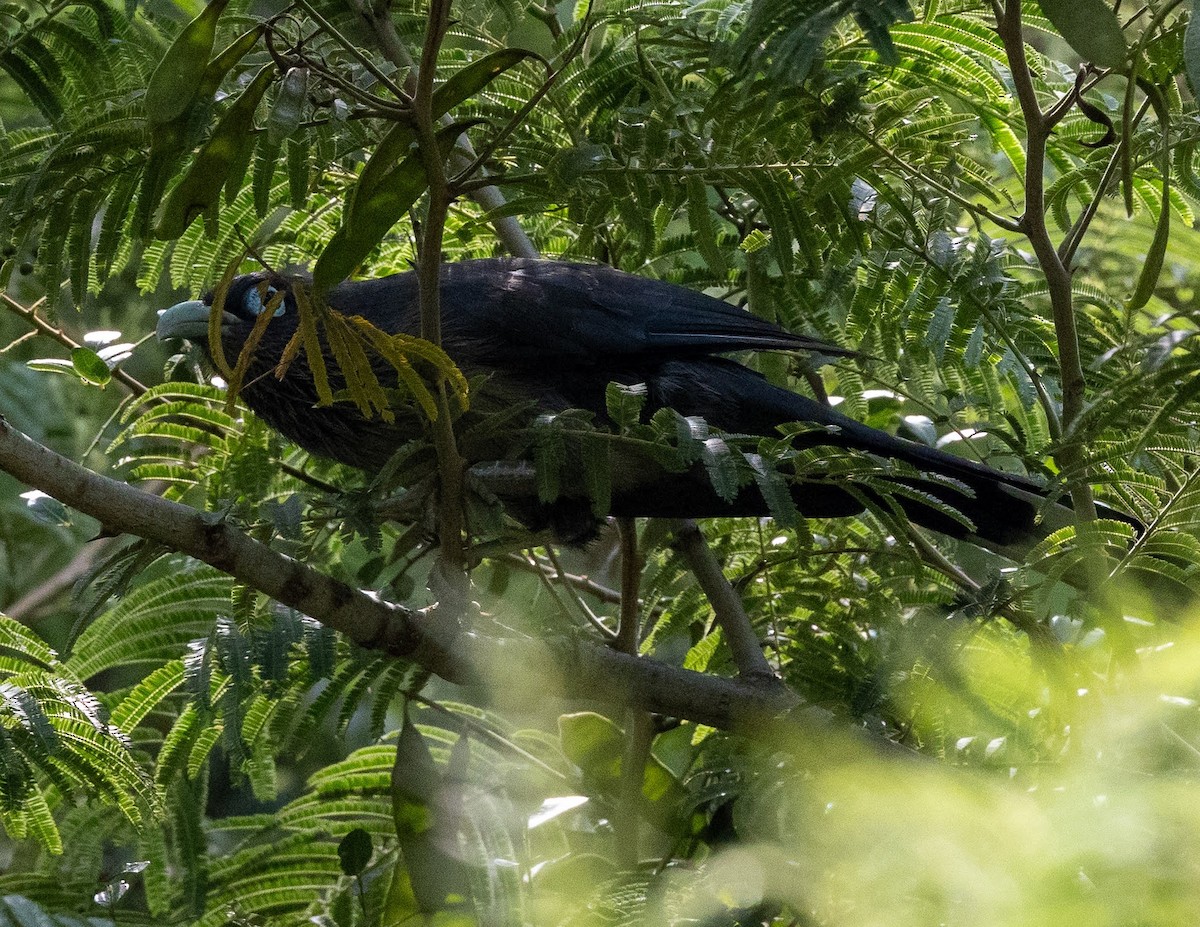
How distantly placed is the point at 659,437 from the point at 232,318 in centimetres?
191

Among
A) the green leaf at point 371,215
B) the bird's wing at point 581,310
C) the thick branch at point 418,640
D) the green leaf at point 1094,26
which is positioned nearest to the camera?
the green leaf at point 1094,26

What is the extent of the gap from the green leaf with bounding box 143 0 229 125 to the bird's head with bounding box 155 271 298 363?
1.43m

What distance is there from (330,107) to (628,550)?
162 centimetres

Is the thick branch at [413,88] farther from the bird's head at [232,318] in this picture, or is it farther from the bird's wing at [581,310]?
the bird's head at [232,318]

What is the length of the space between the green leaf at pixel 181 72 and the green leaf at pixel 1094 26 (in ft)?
4.28

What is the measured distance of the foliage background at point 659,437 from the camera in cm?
247

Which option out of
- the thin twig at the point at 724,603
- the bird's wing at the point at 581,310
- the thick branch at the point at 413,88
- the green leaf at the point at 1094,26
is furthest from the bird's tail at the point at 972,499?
the green leaf at the point at 1094,26

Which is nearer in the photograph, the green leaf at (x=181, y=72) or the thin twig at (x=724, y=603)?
the green leaf at (x=181, y=72)

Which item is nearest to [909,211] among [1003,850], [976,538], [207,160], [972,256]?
[972,256]

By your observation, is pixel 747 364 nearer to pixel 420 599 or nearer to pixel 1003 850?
pixel 420 599

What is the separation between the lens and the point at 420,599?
3717 mm

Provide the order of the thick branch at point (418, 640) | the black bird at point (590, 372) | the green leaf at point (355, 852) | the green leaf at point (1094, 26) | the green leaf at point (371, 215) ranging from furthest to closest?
the black bird at point (590, 372), the green leaf at point (355, 852), the thick branch at point (418, 640), the green leaf at point (371, 215), the green leaf at point (1094, 26)

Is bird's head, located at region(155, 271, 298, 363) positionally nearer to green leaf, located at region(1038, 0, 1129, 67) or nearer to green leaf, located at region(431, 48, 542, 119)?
green leaf, located at region(431, 48, 542, 119)

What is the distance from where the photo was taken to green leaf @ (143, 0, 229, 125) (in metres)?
2.03
